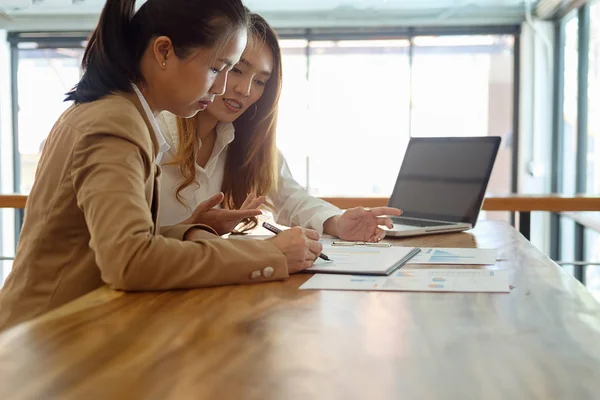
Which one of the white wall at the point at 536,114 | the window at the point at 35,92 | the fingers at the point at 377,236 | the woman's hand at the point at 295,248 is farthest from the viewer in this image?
the window at the point at 35,92

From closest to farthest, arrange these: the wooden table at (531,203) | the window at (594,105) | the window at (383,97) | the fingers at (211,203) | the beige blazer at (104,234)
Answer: the beige blazer at (104,234), the fingers at (211,203), the wooden table at (531,203), the window at (594,105), the window at (383,97)

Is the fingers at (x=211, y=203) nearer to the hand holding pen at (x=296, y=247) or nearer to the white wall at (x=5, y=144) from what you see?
the hand holding pen at (x=296, y=247)

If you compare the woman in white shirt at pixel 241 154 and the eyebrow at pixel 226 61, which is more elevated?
the eyebrow at pixel 226 61

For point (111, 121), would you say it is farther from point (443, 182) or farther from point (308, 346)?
point (443, 182)

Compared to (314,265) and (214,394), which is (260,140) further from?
(214,394)

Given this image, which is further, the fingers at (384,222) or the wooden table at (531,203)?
the wooden table at (531,203)

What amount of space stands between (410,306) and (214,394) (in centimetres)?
39

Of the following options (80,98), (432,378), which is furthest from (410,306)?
(80,98)

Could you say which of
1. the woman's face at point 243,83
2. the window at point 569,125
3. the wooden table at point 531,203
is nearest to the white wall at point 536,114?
the window at point 569,125

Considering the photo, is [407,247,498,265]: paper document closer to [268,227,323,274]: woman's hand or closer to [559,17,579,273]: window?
[268,227,323,274]: woman's hand

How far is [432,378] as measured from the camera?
53cm

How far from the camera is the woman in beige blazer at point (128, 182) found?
3.02 feet

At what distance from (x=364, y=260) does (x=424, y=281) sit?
0.20m

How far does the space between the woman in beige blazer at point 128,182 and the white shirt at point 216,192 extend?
19.6 inches
